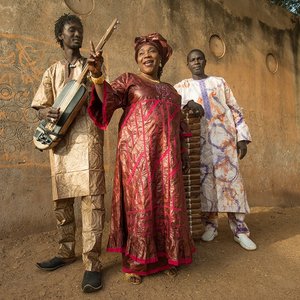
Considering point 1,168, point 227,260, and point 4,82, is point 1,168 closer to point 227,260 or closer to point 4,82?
point 4,82

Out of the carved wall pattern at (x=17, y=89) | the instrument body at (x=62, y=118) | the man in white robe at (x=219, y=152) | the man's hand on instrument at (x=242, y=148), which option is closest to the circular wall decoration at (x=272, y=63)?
the man in white robe at (x=219, y=152)

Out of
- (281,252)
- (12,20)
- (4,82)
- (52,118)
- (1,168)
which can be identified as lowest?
(281,252)

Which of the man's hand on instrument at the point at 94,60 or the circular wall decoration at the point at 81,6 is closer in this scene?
the man's hand on instrument at the point at 94,60

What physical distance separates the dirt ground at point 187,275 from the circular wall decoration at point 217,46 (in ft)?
11.5

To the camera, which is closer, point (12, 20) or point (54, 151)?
point (54, 151)

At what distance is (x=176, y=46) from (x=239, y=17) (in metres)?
1.97

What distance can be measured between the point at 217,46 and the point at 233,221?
3.60m

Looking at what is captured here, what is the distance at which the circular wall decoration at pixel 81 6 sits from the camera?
411cm

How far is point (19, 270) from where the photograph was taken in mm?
2791

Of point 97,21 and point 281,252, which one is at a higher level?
point 97,21

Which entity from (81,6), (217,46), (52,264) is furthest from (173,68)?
(52,264)

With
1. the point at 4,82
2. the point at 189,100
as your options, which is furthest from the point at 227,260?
the point at 4,82

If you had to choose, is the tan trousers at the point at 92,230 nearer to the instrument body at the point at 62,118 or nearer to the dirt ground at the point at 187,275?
the dirt ground at the point at 187,275

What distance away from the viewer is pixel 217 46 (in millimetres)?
5910
